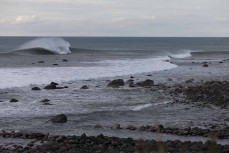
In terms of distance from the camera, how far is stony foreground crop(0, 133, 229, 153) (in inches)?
438

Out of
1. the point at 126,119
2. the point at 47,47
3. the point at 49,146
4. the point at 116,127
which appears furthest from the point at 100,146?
the point at 47,47

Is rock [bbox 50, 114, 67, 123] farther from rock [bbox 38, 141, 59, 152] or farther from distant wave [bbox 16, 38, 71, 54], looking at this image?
distant wave [bbox 16, 38, 71, 54]

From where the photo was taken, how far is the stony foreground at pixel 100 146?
1112 centimetres

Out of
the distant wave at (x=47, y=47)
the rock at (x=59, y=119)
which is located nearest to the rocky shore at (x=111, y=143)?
the rock at (x=59, y=119)

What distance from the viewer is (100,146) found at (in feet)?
39.4

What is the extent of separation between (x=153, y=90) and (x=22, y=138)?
13.4 meters

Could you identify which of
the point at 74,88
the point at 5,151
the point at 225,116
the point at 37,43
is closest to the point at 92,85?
the point at 74,88

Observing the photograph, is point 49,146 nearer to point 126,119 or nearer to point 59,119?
point 59,119

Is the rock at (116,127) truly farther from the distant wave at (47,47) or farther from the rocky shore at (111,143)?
the distant wave at (47,47)

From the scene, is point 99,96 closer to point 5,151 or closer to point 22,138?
point 22,138

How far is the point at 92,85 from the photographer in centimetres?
2809

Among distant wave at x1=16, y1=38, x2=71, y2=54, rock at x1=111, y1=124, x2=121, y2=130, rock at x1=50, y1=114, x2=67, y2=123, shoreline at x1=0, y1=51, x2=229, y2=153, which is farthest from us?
distant wave at x1=16, y1=38, x2=71, y2=54

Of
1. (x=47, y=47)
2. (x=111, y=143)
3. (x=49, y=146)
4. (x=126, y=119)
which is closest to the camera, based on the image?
(x=49, y=146)

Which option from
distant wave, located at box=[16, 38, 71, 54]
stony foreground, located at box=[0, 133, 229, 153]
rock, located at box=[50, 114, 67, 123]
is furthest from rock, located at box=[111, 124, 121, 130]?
distant wave, located at box=[16, 38, 71, 54]
